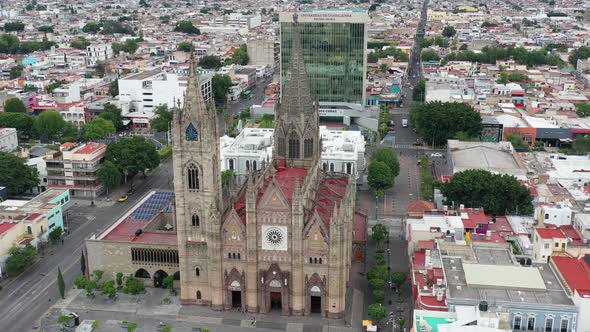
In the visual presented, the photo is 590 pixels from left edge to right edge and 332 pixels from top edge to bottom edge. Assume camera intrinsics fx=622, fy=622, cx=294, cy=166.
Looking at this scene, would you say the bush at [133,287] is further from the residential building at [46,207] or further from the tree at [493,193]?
the tree at [493,193]

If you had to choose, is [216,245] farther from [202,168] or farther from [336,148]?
[336,148]

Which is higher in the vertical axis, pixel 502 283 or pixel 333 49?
pixel 333 49

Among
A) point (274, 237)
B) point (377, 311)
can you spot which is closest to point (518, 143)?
point (377, 311)

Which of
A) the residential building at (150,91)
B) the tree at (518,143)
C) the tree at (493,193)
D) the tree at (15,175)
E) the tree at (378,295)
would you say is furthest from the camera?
the residential building at (150,91)

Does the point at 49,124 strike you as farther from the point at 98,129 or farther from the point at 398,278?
the point at 398,278

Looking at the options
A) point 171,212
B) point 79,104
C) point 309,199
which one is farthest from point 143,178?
point 309,199

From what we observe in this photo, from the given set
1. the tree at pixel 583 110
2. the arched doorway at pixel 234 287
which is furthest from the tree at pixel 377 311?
the tree at pixel 583 110
